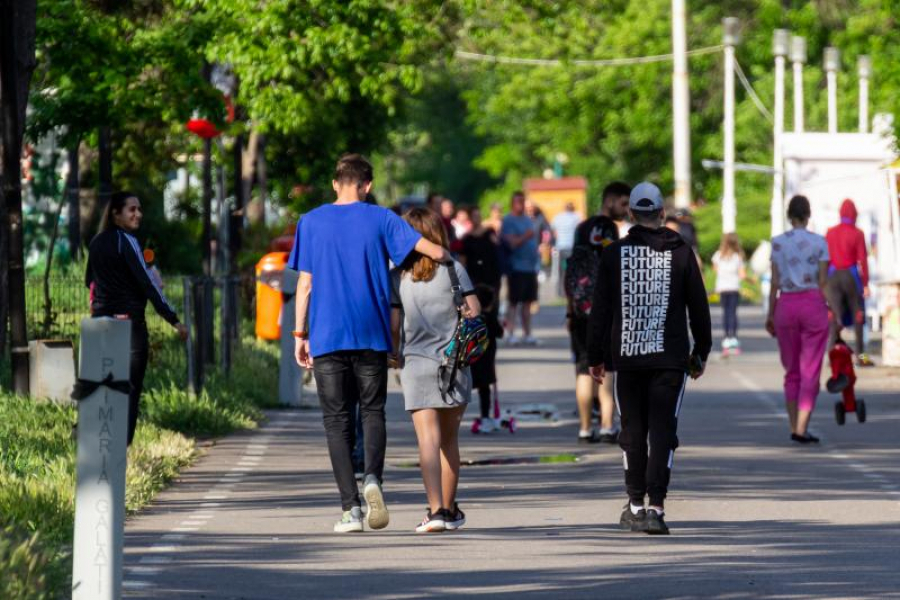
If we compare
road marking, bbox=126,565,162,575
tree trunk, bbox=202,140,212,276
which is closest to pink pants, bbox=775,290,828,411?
tree trunk, bbox=202,140,212,276

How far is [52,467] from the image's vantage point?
11.4 m

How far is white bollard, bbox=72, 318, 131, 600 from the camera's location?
25.0 ft

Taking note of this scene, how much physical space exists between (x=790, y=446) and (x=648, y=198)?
196 inches

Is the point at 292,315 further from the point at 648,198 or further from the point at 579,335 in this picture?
the point at 648,198

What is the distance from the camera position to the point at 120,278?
13219 mm

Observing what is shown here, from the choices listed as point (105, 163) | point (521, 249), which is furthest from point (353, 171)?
point (521, 249)

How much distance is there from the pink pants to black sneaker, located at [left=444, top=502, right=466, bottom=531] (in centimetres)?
524

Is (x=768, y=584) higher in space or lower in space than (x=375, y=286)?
lower

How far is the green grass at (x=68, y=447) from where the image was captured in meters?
8.00

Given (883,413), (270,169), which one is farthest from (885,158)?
(883,413)

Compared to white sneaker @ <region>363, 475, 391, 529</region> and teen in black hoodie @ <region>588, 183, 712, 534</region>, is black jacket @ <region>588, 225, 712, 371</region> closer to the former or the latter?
teen in black hoodie @ <region>588, 183, 712, 534</region>

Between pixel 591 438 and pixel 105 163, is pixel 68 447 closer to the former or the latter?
pixel 591 438

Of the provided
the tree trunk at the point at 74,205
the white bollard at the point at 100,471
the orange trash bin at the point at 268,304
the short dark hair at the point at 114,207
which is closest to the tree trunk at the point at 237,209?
the tree trunk at the point at 74,205

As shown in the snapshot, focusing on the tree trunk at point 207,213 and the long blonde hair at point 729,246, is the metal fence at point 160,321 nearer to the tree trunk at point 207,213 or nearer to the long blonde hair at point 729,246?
the tree trunk at point 207,213
